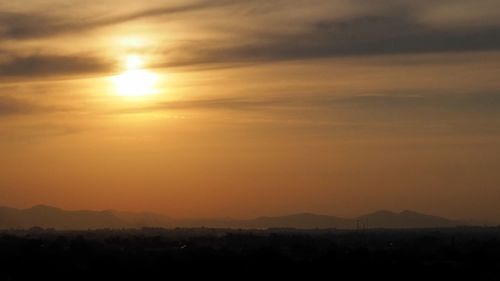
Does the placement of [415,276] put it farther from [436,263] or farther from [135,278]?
[135,278]

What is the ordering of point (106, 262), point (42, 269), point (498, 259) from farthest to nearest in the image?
point (498, 259)
point (106, 262)
point (42, 269)

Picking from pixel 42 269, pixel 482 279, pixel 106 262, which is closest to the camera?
pixel 482 279

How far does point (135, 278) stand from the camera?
84.0m

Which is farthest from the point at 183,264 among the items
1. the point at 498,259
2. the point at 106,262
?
the point at 498,259

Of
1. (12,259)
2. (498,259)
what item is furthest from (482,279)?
(12,259)

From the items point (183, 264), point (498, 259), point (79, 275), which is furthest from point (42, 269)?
point (498, 259)

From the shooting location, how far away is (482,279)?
3201 inches

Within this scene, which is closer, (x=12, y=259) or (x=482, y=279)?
(x=482, y=279)

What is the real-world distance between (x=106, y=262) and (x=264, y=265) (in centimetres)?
1385

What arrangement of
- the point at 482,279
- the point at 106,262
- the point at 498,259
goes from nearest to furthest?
the point at 482,279 < the point at 106,262 < the point at 498,259

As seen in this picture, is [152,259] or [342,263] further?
[152,259]

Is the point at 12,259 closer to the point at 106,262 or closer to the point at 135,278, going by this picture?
the point at 106,262

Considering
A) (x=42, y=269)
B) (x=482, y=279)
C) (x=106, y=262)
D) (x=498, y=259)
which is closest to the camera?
(x=482, y=279)

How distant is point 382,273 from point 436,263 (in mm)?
11892
